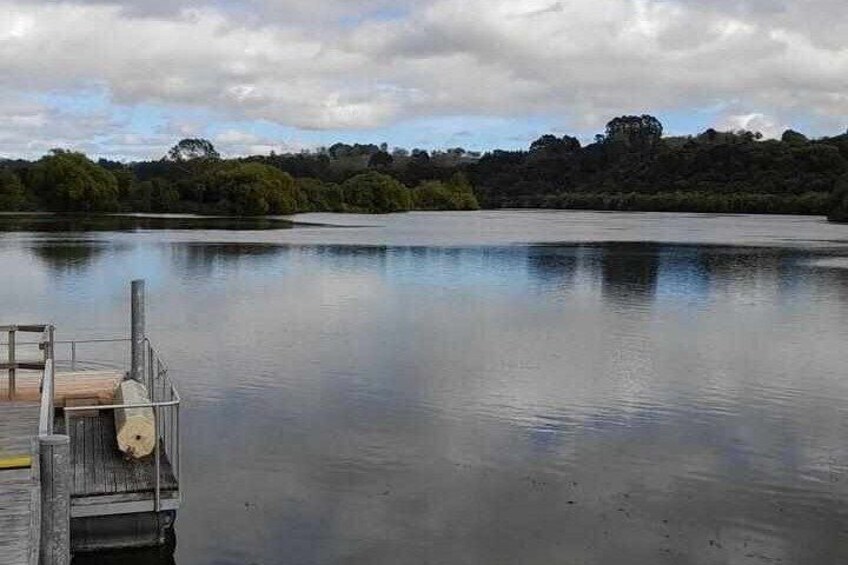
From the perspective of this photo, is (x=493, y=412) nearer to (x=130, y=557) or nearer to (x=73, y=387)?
(x=73, y=387)

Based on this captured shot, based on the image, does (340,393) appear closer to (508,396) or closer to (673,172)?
(508,396)

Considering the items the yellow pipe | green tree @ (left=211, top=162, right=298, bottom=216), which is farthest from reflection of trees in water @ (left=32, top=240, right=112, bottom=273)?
green tree @ (left=211, top=162, right=298, bottom=216)

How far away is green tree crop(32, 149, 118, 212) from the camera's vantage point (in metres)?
118

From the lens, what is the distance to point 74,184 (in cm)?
11762

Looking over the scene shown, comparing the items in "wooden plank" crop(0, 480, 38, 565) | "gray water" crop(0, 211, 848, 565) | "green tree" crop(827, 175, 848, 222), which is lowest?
"gray water" crop(0, 211, 848, 565)

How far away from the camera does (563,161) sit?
196 meters

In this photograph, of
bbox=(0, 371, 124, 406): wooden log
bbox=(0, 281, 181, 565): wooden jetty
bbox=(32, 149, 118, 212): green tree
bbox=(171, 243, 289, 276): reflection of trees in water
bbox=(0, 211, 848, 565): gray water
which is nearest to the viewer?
bbox=(0, 281, 181, 565): wooden jetty

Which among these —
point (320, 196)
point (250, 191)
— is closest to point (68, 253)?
point (250, 191)

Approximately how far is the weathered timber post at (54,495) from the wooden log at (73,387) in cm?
535

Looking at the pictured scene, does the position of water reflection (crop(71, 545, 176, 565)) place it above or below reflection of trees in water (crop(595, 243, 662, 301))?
below

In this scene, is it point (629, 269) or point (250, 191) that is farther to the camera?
point (250, 191)

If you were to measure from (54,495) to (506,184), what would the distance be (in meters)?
195

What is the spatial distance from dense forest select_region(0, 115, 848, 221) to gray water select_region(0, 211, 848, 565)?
8242 cm

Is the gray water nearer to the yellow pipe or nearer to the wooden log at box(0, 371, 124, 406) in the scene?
the wooden log at box(0, 371, 124, 406)
